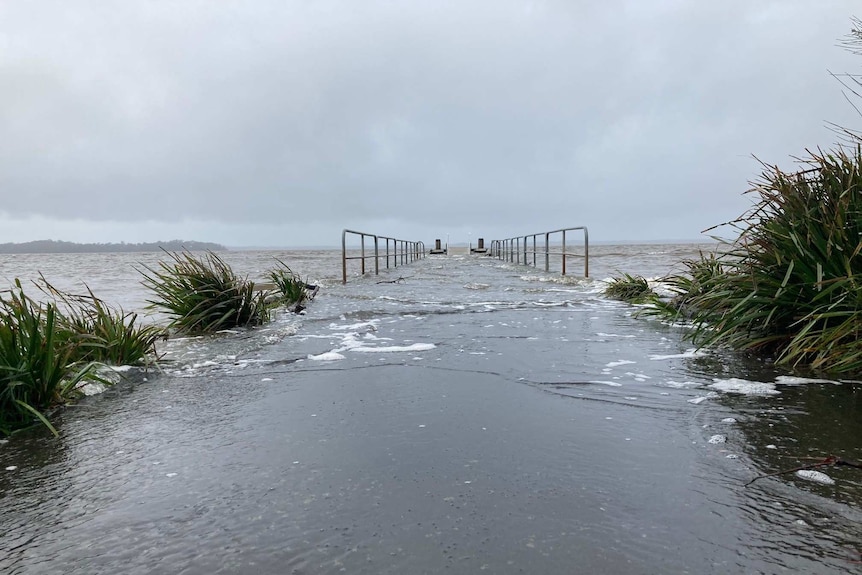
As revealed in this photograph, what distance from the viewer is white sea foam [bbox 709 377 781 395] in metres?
2.60

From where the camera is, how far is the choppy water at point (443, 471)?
1.29 m

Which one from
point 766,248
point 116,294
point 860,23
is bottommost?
point 116,294

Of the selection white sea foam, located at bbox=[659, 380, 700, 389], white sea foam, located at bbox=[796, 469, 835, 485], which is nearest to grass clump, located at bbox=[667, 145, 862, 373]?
white sea foam, located at bbox=[659, 380, 700, 389]

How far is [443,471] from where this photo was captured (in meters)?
1.74

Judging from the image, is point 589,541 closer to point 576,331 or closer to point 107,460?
point 107,460

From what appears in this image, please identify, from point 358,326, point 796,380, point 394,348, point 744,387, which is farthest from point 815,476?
A: point 358,326

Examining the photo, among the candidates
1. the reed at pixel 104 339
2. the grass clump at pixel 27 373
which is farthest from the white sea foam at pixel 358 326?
the grass clump at pixel 27 373

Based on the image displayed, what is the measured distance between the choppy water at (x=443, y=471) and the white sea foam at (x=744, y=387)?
0.04ft

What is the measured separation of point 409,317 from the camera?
5.51 m

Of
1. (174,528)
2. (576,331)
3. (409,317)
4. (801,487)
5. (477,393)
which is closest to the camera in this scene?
(174,528)

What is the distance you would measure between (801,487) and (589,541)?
28.9 inches

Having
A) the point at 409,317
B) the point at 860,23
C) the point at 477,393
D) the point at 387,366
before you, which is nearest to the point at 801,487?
the point at 477,393

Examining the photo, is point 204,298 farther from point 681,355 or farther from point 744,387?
point 744,387

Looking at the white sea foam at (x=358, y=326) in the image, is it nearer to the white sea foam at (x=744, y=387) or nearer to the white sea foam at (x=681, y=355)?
the white sea foam at (x=681, y=355)
